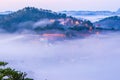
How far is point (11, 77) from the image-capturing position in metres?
20.2

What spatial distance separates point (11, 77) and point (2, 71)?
647 mm

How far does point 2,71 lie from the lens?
1989 cm

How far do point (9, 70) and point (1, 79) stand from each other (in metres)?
0.84

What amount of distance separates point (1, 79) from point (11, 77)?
1157mm

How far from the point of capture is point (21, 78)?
20516 millimetres

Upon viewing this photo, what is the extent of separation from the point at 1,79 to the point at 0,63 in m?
0.92

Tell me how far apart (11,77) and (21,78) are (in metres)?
0.62

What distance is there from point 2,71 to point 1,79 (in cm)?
87

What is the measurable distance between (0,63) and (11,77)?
1169 millimetres

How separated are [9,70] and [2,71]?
430 millimetres

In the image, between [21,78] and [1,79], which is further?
[21,78]

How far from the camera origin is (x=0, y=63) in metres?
19.5

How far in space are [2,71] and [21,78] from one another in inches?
48.7
